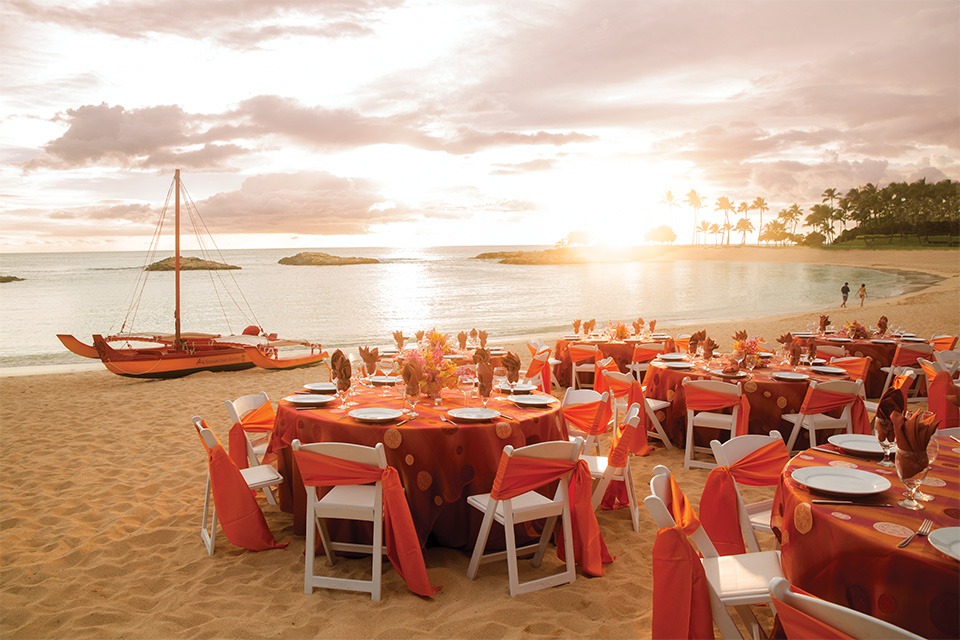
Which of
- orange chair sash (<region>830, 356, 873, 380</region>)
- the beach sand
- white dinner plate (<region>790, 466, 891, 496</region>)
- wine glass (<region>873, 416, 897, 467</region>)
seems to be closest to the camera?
white dinner plate (<region>790, 466, 891, 496</region>)

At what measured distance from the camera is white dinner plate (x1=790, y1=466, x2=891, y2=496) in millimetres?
2508

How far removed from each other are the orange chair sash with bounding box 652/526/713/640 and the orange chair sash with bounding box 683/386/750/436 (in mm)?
3839

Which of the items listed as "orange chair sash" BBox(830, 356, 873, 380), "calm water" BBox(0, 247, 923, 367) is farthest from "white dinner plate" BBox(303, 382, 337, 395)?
"calm water" BBox(0, 247, 923, 367)

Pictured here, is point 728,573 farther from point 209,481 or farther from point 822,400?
point 822,400

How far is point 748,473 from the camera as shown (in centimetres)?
344

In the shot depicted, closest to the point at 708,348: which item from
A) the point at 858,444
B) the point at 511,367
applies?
the point at 511,367

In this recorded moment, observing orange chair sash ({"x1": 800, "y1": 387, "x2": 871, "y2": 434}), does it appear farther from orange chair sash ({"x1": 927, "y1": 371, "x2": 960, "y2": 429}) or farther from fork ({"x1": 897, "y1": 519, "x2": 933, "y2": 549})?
fork ({"x1": 897, "y1": 519, "x2": 933, "y2": 549})

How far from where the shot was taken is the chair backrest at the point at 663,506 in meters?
2.34

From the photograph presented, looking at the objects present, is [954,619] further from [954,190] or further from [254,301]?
[954,190]

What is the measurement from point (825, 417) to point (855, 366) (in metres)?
1.71

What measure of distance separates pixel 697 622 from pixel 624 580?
1440 mm

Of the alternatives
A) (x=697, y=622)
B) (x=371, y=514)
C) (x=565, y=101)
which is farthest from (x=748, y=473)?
(x=565, y=101)

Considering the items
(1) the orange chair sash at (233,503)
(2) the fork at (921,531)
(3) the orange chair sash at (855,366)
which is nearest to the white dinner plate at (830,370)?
(3) the orange chair sash at (855,366)

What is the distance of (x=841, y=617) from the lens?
1590 mm
